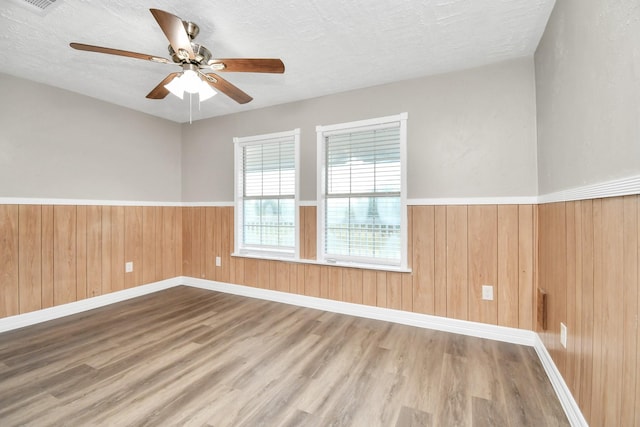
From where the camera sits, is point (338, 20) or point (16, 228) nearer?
point (338, 20)

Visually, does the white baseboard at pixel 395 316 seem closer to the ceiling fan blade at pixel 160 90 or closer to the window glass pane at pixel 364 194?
the window glass pane at pixel 364 194

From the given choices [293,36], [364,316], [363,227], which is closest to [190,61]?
[293,36]

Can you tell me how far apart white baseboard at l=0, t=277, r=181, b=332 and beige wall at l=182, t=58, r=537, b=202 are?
8.08ft

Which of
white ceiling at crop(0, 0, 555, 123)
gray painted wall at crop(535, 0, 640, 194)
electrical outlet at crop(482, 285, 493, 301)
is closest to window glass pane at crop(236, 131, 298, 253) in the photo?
white ceiling at crop(0, 0, 555, 123)

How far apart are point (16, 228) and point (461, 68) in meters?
4.44

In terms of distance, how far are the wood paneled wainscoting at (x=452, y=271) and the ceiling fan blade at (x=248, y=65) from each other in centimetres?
167

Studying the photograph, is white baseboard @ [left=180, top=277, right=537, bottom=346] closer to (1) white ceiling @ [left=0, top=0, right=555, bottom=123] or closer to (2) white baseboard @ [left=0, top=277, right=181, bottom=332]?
(2) white baseboard @ [left=0, top=277, right=181, bottom=332]

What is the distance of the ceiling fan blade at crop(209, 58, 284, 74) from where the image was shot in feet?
5.78

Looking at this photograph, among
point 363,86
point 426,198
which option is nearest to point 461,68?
point 363,86

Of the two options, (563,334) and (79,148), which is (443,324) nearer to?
(563,334)

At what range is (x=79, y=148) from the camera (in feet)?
10.2

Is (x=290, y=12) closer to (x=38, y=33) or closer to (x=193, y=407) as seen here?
(x=38, y=33)

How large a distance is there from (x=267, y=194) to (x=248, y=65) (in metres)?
1.91

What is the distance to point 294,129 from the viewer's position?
10.9ft
